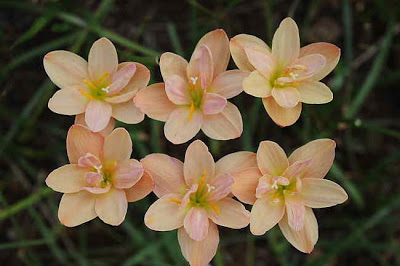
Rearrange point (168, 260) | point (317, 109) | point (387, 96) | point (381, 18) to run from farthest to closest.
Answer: point (387, 96)
point (381, 18)
point (168, 260)
point (317, 109)

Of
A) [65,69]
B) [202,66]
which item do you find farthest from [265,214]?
[65,69]

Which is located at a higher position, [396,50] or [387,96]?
[396,50]

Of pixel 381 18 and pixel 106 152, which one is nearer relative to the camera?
pixel 106 152

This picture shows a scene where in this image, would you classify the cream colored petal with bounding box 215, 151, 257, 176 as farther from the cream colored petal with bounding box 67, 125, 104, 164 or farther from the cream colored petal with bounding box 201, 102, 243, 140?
the cream colored petal with bounding box 67, 125, 104, 164

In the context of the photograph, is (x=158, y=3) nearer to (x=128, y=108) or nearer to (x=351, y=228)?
(x=128, y=108)

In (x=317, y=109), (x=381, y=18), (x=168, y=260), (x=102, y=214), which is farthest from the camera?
(x=381, y=18)

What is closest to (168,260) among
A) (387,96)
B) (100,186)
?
(100,186)

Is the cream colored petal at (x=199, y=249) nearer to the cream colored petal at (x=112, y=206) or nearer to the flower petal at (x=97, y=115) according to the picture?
the cream colored petal at (x=112, y=206)

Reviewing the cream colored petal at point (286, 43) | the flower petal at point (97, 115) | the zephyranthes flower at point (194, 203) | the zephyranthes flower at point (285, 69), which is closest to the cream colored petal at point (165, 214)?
the zephyranthes flower at point (194, 203)
